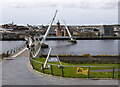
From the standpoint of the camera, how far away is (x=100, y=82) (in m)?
12.8

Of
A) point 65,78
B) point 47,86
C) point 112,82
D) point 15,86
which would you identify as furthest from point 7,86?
point 112,82

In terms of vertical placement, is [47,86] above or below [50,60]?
above

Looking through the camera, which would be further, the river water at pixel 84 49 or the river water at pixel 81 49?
the river water at pixel 81 49

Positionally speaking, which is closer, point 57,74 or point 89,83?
point 89,83

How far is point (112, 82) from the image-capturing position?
42.0 feet

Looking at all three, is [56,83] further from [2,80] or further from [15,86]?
[2,80]

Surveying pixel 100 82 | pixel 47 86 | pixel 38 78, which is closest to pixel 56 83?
pixel 47 86

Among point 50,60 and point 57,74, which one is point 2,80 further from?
point 50,60

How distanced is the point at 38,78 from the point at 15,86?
2290mm

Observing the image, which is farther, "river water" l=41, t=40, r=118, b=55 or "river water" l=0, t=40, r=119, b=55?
"river water" l=0, t=40, r=119, b=55

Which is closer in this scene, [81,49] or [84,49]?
[81,49]

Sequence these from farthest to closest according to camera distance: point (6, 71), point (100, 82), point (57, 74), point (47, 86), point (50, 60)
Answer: point (50, 60) → point (6, 71) → point (57, 74) → point (100, 82) → point (47, 86)

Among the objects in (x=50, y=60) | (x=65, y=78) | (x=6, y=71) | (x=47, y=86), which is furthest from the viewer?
(x=50, y=60)

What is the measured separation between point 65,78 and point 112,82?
3081 millimetres
